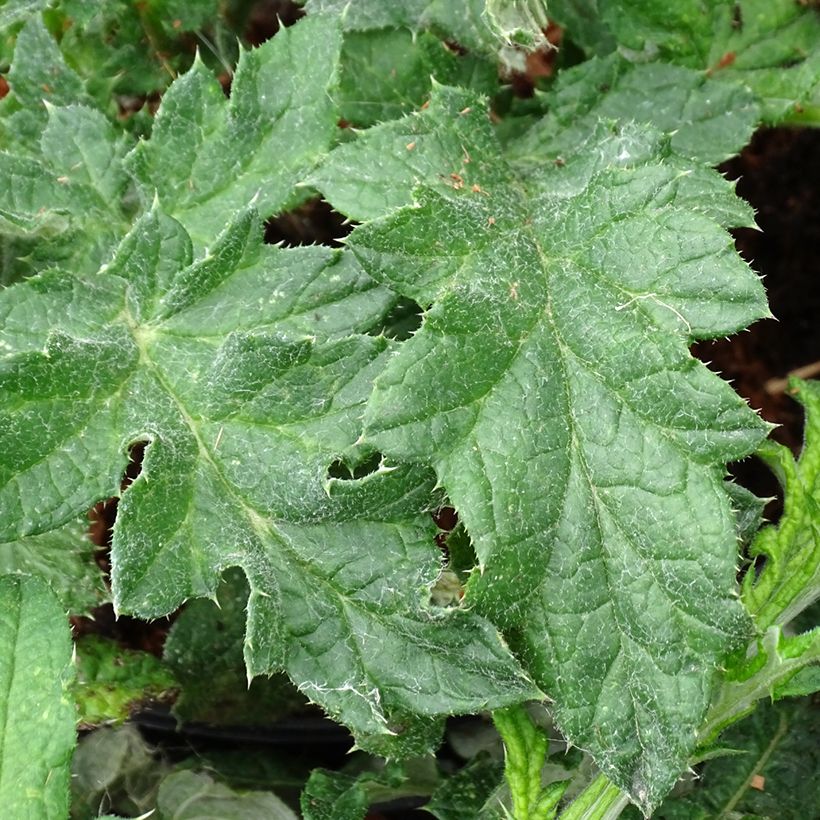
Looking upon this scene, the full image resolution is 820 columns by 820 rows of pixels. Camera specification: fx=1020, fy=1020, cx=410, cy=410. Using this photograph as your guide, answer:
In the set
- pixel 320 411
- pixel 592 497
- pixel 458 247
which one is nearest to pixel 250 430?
pixel 320 411

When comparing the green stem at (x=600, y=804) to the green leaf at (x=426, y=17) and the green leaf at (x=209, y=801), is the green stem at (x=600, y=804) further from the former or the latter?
the green leaf at (x=426, y=17)

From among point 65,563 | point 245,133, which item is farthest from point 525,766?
point 245,133

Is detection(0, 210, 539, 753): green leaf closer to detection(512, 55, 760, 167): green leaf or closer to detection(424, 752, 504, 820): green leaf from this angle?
detection(424, 752, 504, 820): green leaf

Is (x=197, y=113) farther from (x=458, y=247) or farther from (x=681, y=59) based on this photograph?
(x=681, y=59)

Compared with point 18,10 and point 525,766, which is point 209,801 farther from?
point 18,10

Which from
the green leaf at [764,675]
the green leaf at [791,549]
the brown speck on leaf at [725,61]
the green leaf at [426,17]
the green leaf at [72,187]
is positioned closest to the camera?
the green leaf at [764,675]

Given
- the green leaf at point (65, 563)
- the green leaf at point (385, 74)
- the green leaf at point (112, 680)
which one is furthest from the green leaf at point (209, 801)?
the green leaf at point (385, 74)

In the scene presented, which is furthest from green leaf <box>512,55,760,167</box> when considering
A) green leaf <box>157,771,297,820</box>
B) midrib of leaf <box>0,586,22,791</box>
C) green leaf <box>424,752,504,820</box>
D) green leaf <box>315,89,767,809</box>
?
green leaf <box>157,771,297,820</box>
